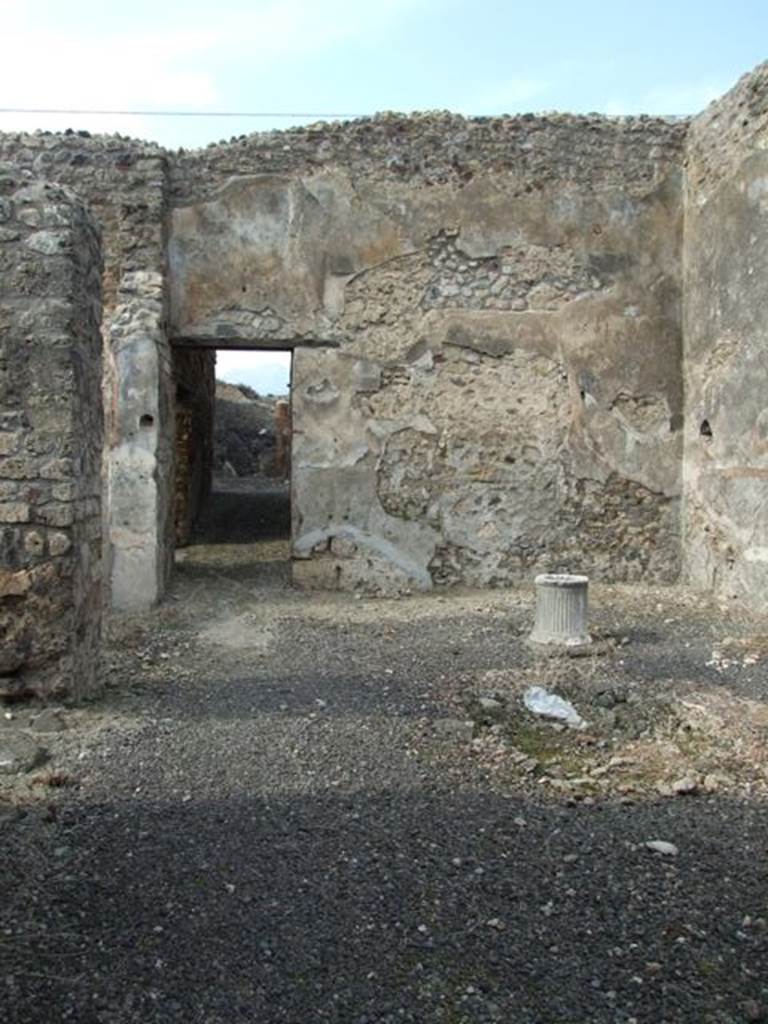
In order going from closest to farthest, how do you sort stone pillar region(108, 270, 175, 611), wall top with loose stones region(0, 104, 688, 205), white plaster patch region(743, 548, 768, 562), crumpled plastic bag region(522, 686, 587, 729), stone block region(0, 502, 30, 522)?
stone block region(0, 502, 30, 522) < crumpled plastic bag region(522, 686, 587, 729) < white plaster patch region(743, 548, 768, 562) < stone pillar region(108, 270, 175, 611) < wall top with loose stones region(0, 104, 688, 205)

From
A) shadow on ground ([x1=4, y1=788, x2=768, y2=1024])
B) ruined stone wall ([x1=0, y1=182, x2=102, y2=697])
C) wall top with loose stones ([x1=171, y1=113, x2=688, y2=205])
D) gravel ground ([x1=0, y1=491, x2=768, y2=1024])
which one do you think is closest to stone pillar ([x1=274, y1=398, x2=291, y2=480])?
wall top with loose stones ([x1=171, y1=113, x2=688, y2=205])

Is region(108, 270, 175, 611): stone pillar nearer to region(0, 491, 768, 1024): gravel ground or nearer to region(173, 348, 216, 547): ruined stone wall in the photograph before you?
region(173, 348, 216, 547): ruined stone wall

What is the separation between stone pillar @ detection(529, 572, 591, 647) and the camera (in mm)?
5652

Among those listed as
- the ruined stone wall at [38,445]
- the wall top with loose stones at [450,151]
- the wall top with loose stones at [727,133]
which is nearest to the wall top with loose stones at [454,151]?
the wall top with loose stones at [450,151]

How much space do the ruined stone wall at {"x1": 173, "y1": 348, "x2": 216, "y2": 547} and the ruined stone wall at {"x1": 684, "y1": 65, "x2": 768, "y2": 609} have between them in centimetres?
456

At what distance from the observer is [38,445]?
4121 millimetres

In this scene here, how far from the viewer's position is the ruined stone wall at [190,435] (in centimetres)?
930

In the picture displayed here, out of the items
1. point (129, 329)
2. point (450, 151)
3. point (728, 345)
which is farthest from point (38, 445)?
point (728, 345)

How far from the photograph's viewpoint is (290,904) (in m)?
2.50

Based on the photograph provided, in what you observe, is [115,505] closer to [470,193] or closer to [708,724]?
[470,193]

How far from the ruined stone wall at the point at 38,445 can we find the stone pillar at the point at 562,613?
9.36 ft

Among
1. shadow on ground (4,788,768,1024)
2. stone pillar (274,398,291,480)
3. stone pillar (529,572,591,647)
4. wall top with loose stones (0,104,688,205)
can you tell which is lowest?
shadow on ground (4,788,768,1024)

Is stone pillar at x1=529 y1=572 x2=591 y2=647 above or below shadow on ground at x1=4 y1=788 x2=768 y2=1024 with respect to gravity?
above

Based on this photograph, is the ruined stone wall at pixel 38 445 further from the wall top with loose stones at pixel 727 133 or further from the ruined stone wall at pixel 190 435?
the wall top with loose stones at pixel 727 133
